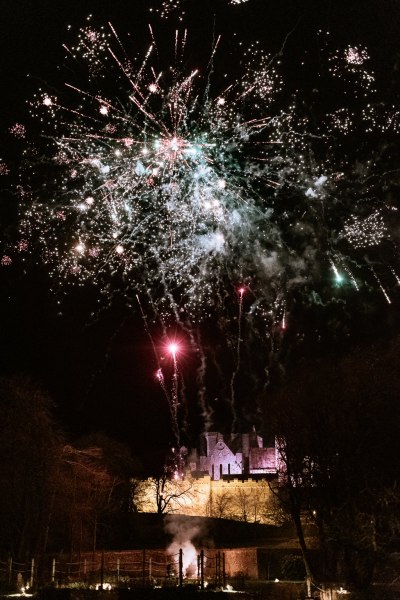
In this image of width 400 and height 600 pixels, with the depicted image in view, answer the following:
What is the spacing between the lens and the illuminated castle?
61250 millimetres

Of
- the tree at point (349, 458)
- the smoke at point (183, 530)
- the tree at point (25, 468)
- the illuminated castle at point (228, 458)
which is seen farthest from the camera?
the illuminated castle at point (228, 458)

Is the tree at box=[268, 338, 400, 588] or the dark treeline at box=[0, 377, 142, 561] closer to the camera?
the tree at box=[268, 338, 400, 588]

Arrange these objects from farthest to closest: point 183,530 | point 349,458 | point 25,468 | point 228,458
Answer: point 228,458 < point 183,530 < point 25,468 < point 349,458

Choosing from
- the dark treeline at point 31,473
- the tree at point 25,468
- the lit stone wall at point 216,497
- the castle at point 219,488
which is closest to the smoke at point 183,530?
the castle at point 219,488

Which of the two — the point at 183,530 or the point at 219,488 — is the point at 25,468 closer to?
the point at 183,530

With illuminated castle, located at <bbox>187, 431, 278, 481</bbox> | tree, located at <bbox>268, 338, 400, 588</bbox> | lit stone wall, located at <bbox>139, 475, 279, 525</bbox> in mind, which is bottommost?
tree, located at <bbox>268, 338, 400, 588</bbox>

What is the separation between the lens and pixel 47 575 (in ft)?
67.7

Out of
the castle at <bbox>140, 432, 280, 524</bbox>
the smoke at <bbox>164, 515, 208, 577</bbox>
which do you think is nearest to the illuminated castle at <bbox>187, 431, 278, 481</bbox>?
the castle at <bbox>140, 432, 280, 524</bbox>

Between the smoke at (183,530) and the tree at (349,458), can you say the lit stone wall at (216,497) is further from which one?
the tree at (349,458)

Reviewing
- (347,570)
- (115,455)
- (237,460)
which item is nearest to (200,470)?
(237,460)

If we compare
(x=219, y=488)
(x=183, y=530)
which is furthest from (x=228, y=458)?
(x=183, y=530)

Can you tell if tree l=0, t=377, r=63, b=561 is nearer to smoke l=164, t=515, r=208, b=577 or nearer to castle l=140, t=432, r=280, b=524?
smoke l=164, t=515, r=208, b=577

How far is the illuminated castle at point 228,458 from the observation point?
61.2 m

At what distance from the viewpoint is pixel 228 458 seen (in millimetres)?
62219
